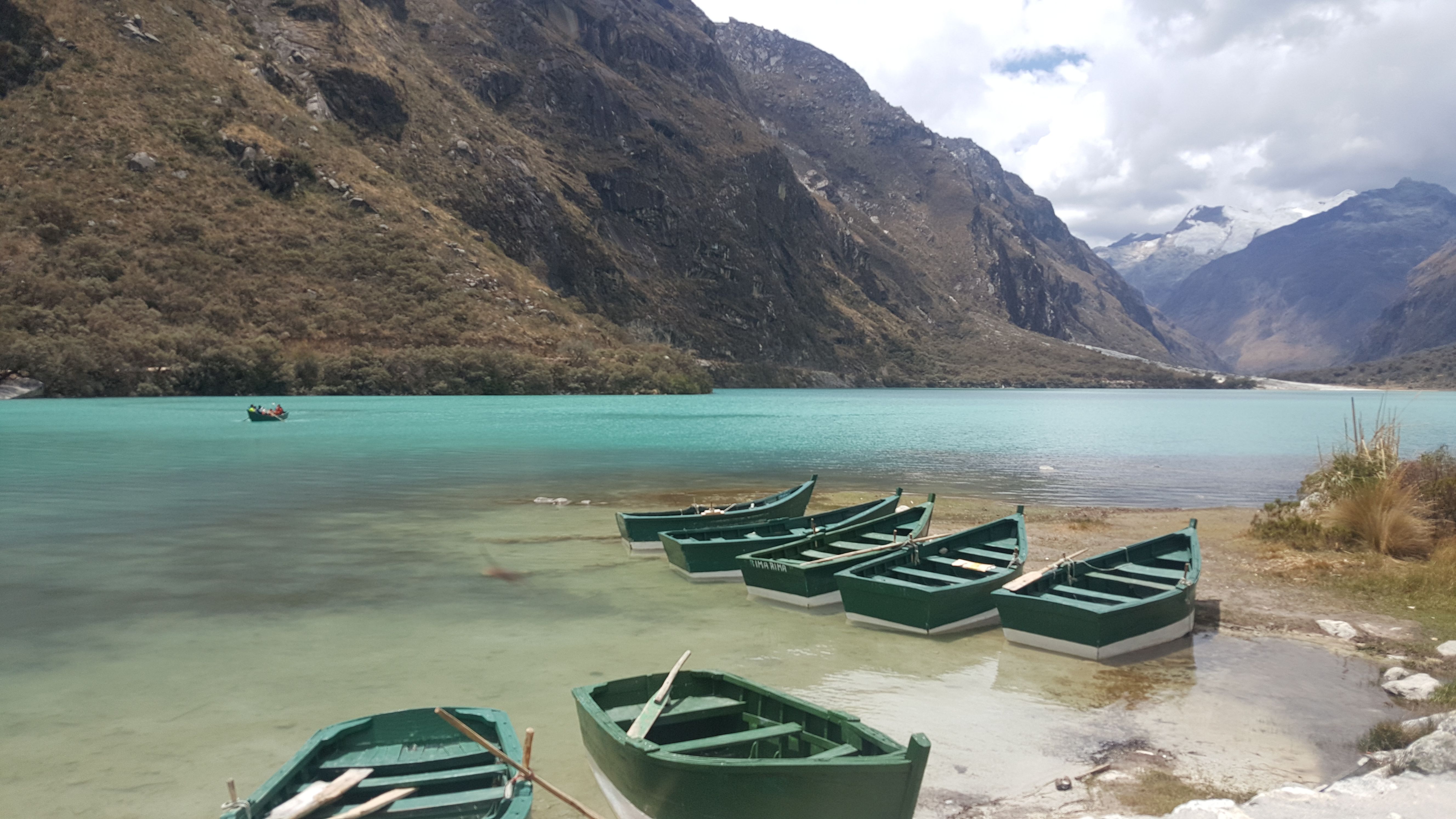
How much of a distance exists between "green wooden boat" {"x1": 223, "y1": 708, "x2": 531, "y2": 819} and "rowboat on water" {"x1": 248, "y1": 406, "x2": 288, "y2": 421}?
189 ft

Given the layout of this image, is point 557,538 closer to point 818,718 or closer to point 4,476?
point 818,718

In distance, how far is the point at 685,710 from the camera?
743 centimetres

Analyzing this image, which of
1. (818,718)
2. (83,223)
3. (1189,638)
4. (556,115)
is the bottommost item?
(1189,638)

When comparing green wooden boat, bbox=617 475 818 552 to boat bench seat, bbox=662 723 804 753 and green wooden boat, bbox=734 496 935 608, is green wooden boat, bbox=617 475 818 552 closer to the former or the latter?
green wooden boat, bbox=734 496 935 608

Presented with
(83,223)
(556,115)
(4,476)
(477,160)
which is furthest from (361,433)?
(556,115)

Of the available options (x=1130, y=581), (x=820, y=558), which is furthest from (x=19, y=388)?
(x=1130, y=581)

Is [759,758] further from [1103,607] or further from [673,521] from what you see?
[673,521]

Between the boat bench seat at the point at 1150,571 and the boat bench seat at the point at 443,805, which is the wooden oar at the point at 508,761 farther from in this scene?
the boat bench seat at the point at 1150,571

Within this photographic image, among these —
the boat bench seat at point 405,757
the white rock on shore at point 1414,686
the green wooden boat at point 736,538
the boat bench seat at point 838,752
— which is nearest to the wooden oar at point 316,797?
the boat bench seat at point 405,757

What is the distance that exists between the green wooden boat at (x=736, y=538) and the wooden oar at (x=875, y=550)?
1.23 m

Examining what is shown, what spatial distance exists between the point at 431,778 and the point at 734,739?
237cm

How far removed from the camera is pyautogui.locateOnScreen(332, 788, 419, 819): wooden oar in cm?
585

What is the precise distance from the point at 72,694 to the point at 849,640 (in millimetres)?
10375

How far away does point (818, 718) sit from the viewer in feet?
22.7
